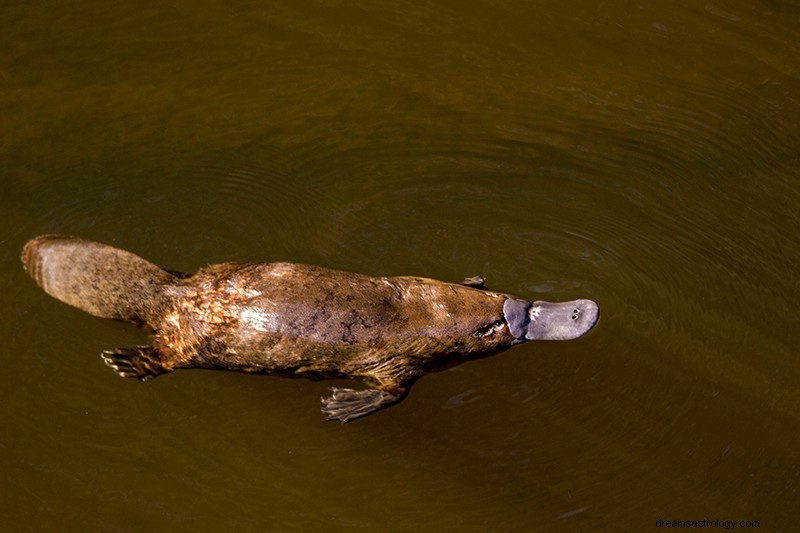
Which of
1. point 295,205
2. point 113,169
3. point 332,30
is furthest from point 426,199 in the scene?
point 113,169

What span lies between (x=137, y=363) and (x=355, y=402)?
99 centimetres

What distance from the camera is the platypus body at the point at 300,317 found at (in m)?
3.60

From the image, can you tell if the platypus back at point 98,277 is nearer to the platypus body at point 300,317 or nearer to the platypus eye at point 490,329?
the platypus body at point 300,317

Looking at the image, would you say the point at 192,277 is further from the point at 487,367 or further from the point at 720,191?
the point at 720,191

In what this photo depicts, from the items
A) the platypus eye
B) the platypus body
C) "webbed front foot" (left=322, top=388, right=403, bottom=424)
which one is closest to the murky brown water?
"webbed front foot" (left=322, top=388, right=403, bottom=424)

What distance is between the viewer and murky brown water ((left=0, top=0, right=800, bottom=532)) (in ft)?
13.3

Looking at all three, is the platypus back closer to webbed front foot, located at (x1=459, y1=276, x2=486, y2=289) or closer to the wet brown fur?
the wet brown fur

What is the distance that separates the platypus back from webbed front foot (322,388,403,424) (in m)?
0.88

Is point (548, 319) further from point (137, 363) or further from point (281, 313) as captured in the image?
point (137, 363)

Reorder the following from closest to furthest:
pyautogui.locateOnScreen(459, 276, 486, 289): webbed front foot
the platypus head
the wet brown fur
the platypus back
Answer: the wet brown fur, the platypus back, the platypus head, pyautogui.locateOnScreen(459, 276, 486, 289): webbed front foot

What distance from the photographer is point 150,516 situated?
154 inches

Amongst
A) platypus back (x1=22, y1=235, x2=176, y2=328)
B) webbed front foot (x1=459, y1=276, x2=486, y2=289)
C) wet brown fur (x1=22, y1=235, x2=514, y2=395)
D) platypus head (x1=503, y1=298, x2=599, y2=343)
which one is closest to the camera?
wet brown fur (x1=22, y1=235, x2=514, y2=395)

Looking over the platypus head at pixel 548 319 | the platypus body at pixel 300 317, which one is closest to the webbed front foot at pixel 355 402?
the platypus body at pixel 300 317

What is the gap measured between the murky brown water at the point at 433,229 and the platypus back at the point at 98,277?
0.23 metres
